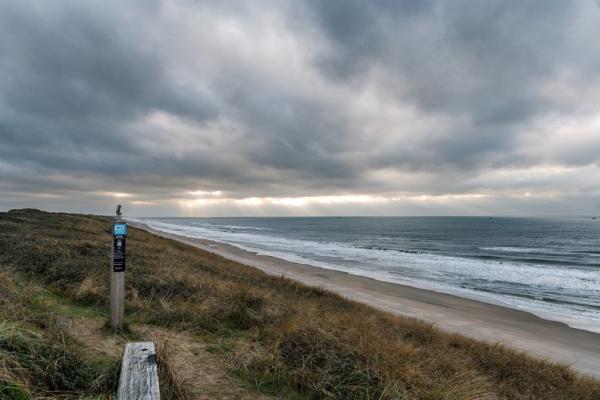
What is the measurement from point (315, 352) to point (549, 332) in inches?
569

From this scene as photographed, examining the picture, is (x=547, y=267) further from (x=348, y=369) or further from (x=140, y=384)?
(x=140, y=384)

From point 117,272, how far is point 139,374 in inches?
96.7

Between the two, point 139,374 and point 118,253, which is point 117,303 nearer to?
point 118,253

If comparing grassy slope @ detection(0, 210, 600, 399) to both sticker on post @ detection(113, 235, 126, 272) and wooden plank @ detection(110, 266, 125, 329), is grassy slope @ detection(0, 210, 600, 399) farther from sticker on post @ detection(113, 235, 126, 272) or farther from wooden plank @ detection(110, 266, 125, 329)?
sticker on post @ detection(113, 235, 126, 272)

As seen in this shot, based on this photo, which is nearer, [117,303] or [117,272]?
[117,272]

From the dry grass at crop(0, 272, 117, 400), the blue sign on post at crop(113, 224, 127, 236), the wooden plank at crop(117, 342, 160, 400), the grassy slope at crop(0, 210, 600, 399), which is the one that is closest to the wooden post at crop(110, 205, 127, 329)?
the blue sign on post at crop(113, 224, 127, 236)

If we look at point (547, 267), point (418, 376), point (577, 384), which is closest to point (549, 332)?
point (577, 384)

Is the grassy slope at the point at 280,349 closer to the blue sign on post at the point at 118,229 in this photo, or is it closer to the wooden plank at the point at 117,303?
the wooden plank at the point at 117,303

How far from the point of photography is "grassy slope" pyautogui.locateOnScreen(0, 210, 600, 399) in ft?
14.3

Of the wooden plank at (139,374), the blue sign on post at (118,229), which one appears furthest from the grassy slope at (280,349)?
the blue sign on post at (118,229)

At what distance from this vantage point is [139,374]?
3527 millimetres

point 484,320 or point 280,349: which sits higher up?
point 280,349

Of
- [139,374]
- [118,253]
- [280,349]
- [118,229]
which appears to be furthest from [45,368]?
[280,349]

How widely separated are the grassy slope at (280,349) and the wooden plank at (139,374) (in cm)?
32
